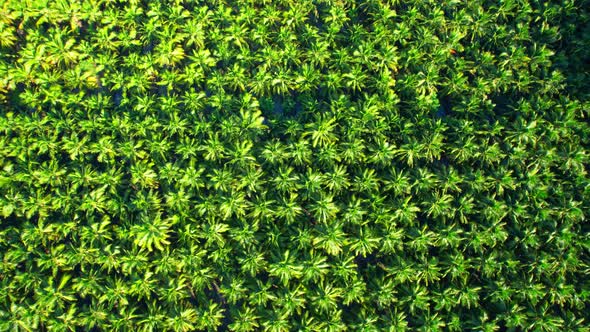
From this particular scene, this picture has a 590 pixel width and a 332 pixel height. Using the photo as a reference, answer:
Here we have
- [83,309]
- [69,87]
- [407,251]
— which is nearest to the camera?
[83,309]

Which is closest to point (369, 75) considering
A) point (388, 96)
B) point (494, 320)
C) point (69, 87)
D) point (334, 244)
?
point (388, 96)

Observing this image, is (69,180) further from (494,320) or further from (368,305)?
(494,320)

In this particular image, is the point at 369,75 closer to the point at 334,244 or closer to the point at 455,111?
the point at 455,111

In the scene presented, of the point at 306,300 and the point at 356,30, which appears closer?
the point at 306,300

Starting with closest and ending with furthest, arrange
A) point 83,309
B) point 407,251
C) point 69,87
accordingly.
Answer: point 83,309 < point 407,251 < point 69,87

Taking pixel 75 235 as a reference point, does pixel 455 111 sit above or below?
above

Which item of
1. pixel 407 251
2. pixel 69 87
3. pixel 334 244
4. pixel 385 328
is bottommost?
pixel 385 328
